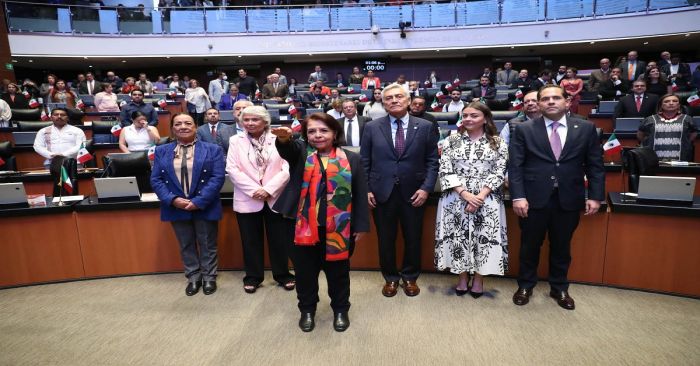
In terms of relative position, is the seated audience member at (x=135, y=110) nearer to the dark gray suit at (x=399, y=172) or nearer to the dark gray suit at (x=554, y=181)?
the dark gray suit at (x=399, y=172)

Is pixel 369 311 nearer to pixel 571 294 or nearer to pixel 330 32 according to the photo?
pixel 571 294

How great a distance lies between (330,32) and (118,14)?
7014 mm

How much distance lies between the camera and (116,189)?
3.28 metres

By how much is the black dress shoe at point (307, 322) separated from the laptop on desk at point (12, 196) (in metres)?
2.53

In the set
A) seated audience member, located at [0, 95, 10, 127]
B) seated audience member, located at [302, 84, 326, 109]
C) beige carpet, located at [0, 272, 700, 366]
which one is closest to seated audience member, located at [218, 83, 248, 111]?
seated audience member, located at [302, 84, 326, 109]

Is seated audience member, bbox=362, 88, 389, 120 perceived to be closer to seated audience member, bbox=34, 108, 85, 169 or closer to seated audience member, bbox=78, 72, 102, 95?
seated audience member, bbox=34, 108, 85, 169

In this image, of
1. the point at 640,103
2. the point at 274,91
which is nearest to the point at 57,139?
the point at 274,91

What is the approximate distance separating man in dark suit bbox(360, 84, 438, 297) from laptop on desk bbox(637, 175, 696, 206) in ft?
5.13

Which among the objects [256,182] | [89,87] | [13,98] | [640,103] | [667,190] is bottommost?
[667,190]

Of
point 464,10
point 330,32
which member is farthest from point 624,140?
point 330,32

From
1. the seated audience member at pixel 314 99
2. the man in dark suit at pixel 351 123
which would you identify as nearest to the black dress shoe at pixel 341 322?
the man in dark suit at pixel 351 123

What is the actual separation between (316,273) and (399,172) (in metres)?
0.91

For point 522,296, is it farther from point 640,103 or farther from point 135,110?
point 135,110

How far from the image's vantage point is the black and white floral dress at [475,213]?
2682 mm
